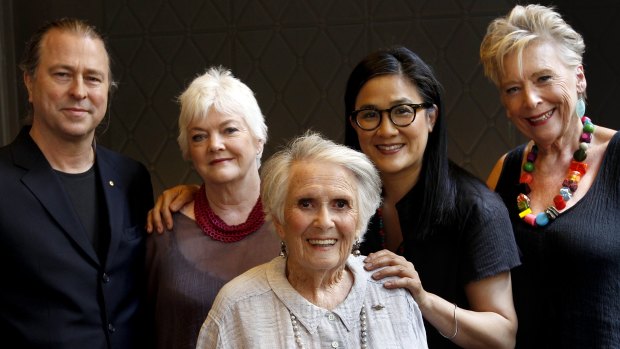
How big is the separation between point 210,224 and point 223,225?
43 mm

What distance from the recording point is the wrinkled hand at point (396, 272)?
2145mm

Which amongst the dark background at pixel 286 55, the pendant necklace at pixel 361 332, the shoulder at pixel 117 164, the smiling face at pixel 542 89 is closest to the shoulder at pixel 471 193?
the smiling face at pixel 542 89

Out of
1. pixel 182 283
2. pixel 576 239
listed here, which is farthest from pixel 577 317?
pixel 182 283

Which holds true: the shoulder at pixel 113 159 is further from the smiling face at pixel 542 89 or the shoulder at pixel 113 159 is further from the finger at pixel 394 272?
the smiling face at pixel 542 89

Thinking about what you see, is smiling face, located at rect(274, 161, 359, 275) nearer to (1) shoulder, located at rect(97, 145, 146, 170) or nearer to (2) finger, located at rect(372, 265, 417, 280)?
(2) finger, located at rect(372, 265, 417, 280)

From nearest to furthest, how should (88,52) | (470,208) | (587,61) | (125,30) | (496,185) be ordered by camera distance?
(470,208)
(88,52)
(496,185)
(587,61)
(125,30)

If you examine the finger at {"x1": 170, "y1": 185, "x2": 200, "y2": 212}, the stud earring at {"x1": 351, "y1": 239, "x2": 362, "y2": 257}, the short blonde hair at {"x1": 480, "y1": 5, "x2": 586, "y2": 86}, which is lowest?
Result: the stud earring at {"x1": 351, "y1": 239, "x2": 362, "y2": 257}

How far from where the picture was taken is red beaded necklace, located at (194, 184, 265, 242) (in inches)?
101

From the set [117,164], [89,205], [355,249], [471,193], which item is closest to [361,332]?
[355,249]

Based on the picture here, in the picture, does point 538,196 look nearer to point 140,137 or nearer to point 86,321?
point 86,321

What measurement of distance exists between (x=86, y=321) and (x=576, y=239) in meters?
1.51

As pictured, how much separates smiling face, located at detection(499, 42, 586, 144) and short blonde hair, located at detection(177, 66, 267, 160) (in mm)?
822

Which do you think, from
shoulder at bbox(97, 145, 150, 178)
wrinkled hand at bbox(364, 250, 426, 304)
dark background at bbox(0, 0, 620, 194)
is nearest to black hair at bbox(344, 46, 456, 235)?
wrinkled hand at bbox(364, 250, 426, 304)

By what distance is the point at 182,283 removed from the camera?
2.49 metres
